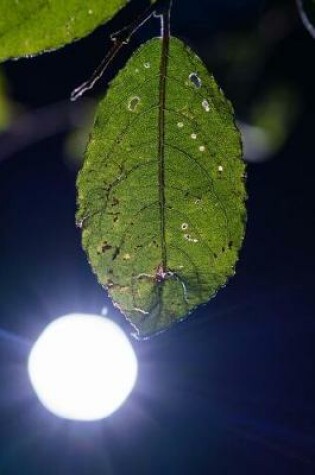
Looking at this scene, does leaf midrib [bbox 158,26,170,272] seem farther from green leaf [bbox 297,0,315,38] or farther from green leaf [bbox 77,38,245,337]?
green leaf [bbox 297,0,315,38]

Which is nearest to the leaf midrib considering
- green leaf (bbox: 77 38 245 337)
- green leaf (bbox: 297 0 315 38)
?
green leaf (bbox: 77 38 245 337)

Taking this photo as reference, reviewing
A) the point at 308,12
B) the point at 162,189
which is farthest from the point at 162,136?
the point at 308,12

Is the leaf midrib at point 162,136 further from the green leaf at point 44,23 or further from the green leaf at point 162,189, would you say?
the green leaf at point 44,23

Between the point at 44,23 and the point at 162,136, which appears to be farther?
A: the point at 162,136

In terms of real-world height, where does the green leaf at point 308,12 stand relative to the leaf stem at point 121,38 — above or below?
below

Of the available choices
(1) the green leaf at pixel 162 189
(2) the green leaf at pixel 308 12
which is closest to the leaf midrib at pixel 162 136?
(1) the green leaf at pixel 162 189

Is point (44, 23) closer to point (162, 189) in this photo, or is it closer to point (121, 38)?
point (121, 38)
